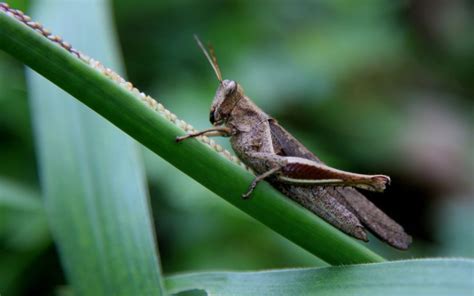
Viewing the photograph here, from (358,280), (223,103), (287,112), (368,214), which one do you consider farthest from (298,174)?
(287,112)

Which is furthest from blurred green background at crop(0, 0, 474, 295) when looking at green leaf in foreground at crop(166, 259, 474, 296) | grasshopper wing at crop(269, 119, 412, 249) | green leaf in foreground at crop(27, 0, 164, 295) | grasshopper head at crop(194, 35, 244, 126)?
green leaf in foreground at crop(166, 259, 474, 296)

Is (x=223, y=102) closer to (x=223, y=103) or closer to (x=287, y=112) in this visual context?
(x=223, y=103)

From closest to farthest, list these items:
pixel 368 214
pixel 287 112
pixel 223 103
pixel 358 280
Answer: pixel 358 280 < pixel 368 214 < pixel 223 103 < pixel 287 112

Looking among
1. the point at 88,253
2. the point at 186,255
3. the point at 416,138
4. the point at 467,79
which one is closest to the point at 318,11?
the point at 416,138

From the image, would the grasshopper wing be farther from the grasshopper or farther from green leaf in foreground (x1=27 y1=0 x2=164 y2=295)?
green leaf in foreground (x1=27 y1=0 x2=164 y2=295)

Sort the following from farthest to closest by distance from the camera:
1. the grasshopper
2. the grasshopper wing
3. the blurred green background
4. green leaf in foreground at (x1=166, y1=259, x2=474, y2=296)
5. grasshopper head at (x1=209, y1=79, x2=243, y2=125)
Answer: the blurred green background < grasshopper head at (x1=209, y1=79, x2=243, y2=125) < the grasshopper wing < the grasshopper < green leaf in foreground at (x1=166, y1=259, x2=474, y2=296)

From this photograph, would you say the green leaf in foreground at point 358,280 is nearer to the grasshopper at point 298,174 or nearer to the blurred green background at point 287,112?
the grasshopper at point 298,174

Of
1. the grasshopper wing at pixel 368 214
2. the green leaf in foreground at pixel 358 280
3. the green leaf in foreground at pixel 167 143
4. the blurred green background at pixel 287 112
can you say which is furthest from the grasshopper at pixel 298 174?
the blurred green background at pixel 287 112
